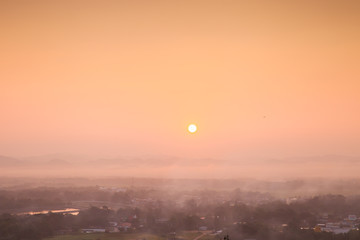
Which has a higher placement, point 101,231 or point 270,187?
point 270,187

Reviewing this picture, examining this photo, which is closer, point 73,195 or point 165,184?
point 73,195

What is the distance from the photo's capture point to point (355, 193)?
84.9ft

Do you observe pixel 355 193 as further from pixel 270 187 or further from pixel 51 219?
pixel 51 219

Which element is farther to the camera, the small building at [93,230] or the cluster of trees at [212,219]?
the small building at [93,230]

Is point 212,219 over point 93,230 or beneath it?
over

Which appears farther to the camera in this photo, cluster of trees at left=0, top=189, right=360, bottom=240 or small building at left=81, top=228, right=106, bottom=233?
small building at left=81, top=228, right=106, bottom=233

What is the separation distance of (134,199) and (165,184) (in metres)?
6.53

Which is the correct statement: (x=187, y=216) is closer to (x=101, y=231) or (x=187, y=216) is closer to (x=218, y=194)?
(x=101, y=231)

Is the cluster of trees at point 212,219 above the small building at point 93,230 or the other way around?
above

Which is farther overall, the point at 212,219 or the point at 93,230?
the point at 212,219

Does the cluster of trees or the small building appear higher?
the cluster of trees

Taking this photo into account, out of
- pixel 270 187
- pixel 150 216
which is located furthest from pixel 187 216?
pixel 270 187

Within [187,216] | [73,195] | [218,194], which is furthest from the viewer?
[218,194]

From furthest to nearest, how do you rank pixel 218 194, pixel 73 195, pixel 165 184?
pixel 165 184, pixel 218 194, pixel 73 195
